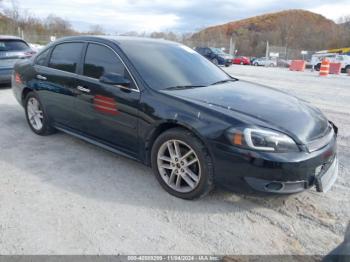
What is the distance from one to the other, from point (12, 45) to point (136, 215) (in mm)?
8069

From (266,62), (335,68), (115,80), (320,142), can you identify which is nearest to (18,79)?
(115,80)

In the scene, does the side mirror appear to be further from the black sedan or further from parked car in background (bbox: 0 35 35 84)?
parked car in background (bbox: 0 35 35 84)

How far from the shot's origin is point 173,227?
281 cm

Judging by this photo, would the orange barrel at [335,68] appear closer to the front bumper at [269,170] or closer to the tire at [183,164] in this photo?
the front bumper at [269,170]

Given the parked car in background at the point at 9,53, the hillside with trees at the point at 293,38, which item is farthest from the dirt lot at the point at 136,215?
the hillside with trees at the point at 293,38

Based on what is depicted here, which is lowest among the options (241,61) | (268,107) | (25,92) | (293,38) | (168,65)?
(25,92)

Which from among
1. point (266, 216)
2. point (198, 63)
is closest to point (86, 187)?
point (266, 216)

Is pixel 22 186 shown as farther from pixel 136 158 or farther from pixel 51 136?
pixel 51 136

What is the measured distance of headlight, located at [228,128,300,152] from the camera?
9.11 feet

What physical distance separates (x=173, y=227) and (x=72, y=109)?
7.62 feet

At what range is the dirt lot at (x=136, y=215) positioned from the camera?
257cm

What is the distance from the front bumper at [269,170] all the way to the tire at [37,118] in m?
3.11

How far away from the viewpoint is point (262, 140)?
279 centimetres

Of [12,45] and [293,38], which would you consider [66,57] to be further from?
[293,38]
